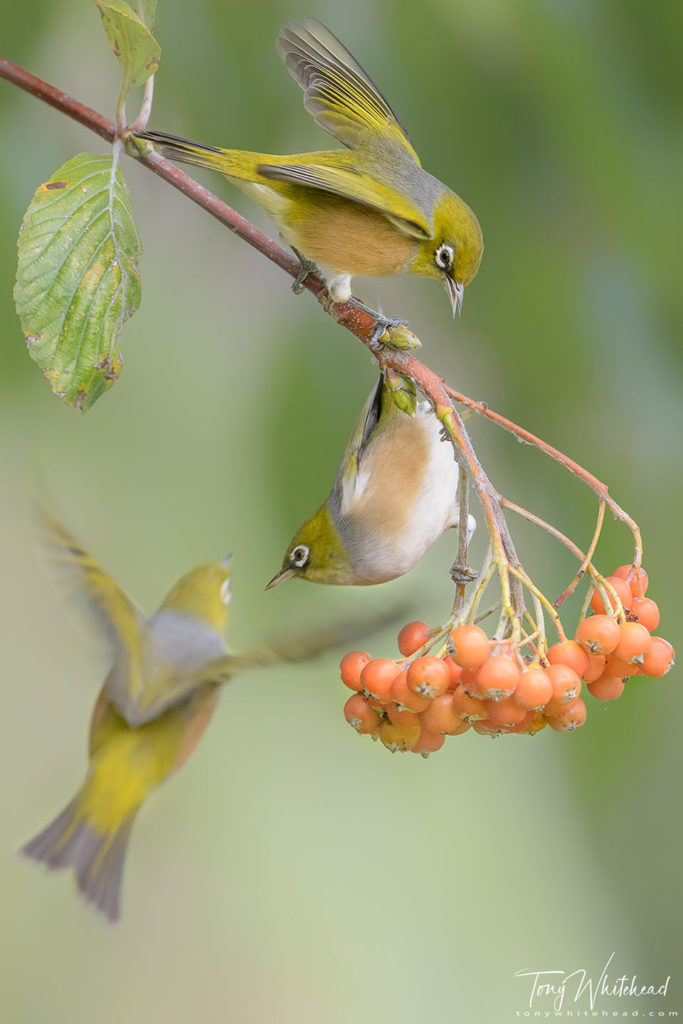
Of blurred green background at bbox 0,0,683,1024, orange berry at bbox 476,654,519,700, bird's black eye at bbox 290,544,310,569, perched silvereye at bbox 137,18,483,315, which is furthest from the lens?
blurred green background at bbox 0,0,683,1024

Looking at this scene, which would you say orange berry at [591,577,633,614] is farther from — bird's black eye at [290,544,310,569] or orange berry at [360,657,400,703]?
bird's black eye at [290,544,310,569]

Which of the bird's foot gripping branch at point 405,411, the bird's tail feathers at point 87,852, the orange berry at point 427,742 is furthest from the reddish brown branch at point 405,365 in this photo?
the bird's tail feathers at point 87,852

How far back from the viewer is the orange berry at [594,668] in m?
0.47

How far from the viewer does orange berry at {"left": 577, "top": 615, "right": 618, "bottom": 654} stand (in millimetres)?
444

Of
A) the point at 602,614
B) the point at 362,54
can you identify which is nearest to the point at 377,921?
the point at 602,614

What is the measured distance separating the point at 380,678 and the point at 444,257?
1.15ft

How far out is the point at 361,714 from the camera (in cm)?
50

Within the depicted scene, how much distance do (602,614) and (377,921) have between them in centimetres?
92

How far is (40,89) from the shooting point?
1.65ft

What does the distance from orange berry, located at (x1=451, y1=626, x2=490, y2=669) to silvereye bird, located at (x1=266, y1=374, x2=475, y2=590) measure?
33 cm

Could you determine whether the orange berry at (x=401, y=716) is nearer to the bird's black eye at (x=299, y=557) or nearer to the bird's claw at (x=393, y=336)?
the bird's claw at (x=393, y=336)
